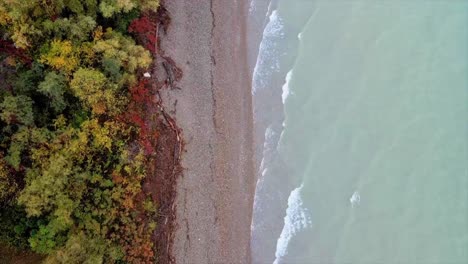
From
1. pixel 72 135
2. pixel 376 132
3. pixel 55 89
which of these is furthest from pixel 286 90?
pixel 55 89

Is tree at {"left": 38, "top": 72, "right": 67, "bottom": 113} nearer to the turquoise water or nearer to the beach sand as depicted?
the beach sand

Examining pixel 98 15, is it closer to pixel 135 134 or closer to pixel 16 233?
pixel 135 134

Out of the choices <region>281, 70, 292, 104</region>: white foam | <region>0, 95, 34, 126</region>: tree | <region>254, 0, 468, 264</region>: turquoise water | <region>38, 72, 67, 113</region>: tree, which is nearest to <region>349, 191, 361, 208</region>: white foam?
<region>254, 0, 468, 264</region>: turquoise water

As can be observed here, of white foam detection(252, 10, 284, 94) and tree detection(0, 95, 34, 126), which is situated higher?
white foam detection(252, 10, 284, 94)

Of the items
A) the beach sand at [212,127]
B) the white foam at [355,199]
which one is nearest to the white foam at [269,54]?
the beach sand at [212,127]

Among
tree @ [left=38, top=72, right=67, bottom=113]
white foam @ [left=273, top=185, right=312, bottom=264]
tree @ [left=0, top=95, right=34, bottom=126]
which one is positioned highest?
tree @ [left=38, top=72, right=67, bottom=113]
